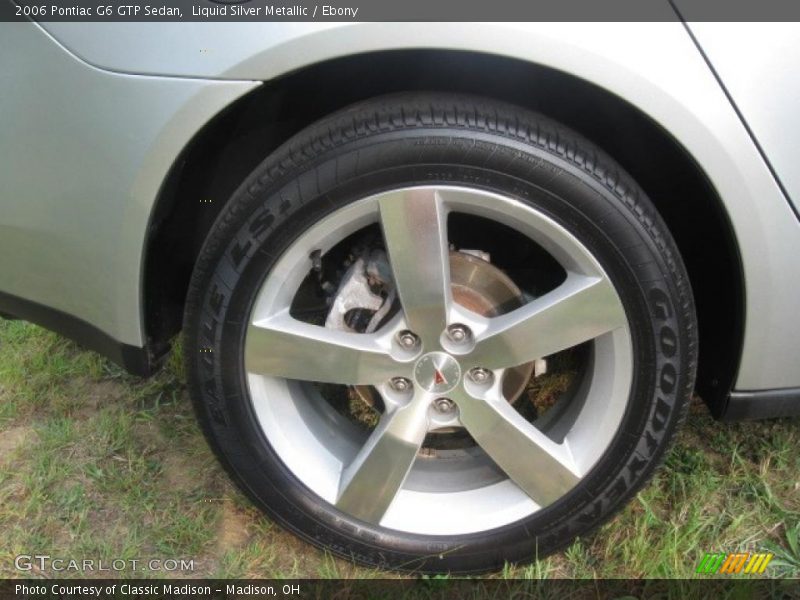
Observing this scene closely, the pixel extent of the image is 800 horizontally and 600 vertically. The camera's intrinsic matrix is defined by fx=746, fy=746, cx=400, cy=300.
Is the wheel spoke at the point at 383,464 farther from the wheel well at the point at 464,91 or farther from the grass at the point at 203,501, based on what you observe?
the wheel well at the point at 464,91

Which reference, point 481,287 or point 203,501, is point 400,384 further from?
point 203,501

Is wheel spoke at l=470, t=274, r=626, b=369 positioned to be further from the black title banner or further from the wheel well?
the black title banner

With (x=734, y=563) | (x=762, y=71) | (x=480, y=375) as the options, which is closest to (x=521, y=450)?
(x=480, y=375)

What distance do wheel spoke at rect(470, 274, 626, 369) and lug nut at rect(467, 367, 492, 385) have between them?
0.09 feet

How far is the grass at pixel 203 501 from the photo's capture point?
70.6 inches

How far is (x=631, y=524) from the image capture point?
1845mm

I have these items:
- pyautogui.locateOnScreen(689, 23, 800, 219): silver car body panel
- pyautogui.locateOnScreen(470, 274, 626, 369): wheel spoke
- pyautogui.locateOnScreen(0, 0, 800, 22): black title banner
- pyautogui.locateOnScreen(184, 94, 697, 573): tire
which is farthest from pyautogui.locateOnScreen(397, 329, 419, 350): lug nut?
pyautogui.locateOnScreen(689, 23, 800, 219): silver car body panel

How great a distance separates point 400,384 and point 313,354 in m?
0.20

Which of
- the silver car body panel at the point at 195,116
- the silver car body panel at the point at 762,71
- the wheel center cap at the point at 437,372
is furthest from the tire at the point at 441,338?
the silver car body panel at the point at 762,71

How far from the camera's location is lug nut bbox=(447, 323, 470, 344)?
159 cm

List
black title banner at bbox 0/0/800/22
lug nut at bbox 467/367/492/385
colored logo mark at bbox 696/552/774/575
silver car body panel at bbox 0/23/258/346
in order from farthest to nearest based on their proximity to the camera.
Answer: colored logo mark at bbox 696/552/774/575, lug nut at bbox 467/367/492/385, silver car body panel at bbox 0/23/258/346, black title banner at bbox 0/0/800/22

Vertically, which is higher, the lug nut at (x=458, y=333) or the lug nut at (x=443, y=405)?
the lug nut at (x=458, y=333)

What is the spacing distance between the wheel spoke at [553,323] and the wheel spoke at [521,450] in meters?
0.12

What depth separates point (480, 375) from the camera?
1.64 metres
